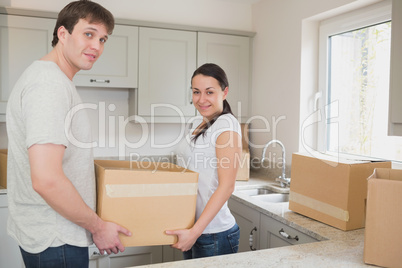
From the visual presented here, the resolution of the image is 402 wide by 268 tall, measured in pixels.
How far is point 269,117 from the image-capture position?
3115mm

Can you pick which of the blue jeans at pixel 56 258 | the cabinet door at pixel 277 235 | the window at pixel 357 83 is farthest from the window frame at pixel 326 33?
the blue jeans at pixel 56 258

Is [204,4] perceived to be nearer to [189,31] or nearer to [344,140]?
[189,31]

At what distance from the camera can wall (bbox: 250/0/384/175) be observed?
8.99 feet

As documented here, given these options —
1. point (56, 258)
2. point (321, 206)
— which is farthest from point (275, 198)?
point (56, 258)

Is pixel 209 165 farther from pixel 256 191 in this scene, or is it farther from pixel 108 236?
pixel 256 191

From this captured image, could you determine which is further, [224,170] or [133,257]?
[133,257]

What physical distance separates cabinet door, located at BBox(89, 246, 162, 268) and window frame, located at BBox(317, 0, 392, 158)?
1.42 meters

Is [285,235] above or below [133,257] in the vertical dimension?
above

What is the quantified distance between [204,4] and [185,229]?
2.43m

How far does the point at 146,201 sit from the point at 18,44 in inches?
A: 74.7

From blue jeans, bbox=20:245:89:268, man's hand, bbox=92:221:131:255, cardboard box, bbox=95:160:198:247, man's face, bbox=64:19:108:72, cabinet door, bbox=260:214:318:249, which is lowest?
cabinet door, bbox=260:214:318:249

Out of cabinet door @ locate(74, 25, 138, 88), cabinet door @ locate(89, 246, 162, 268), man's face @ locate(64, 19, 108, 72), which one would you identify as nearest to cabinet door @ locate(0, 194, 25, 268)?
cabinet door @ locate(89, 246, 162, 268)

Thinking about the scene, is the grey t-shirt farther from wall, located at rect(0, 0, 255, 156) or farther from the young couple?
wall, located at rect(0, 0, 255, 156)

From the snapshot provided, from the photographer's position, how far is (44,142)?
3.22 feet
